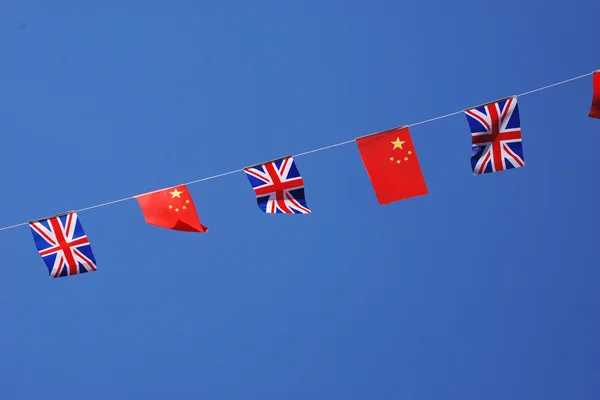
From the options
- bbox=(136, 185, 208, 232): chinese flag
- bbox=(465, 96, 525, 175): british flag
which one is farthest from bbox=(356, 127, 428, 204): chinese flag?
bbox=(136, 185, 208, 232): chinese flag

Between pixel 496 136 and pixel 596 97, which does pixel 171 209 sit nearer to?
pixel 496 136

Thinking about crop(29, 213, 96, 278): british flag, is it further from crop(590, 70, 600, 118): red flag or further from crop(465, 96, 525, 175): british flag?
crop(590, 70, 600, 118): red flag

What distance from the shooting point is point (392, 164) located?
201 inches

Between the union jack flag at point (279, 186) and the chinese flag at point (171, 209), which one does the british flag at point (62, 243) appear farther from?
the union jack flag at point (279, 186)

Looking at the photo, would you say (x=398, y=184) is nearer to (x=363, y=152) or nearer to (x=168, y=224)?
(x=363, y=152)

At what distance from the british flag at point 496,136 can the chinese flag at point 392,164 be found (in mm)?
408

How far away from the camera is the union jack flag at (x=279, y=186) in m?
5.05

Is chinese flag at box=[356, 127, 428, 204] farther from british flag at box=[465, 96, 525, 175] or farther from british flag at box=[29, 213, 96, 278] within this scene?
british flag at box=[29, 213, 96, 278]

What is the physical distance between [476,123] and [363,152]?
0.76m

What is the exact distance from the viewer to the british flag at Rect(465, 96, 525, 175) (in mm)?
5035

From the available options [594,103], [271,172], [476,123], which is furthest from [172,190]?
[594,103]

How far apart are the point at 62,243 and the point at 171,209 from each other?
738 millimetres

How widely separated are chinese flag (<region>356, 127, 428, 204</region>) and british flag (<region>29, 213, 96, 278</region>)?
192cm

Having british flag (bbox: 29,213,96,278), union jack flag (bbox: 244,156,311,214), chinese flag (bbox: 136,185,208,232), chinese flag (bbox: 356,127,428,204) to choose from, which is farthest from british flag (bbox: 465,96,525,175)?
british flag (bbox: 29,213,96,278)
